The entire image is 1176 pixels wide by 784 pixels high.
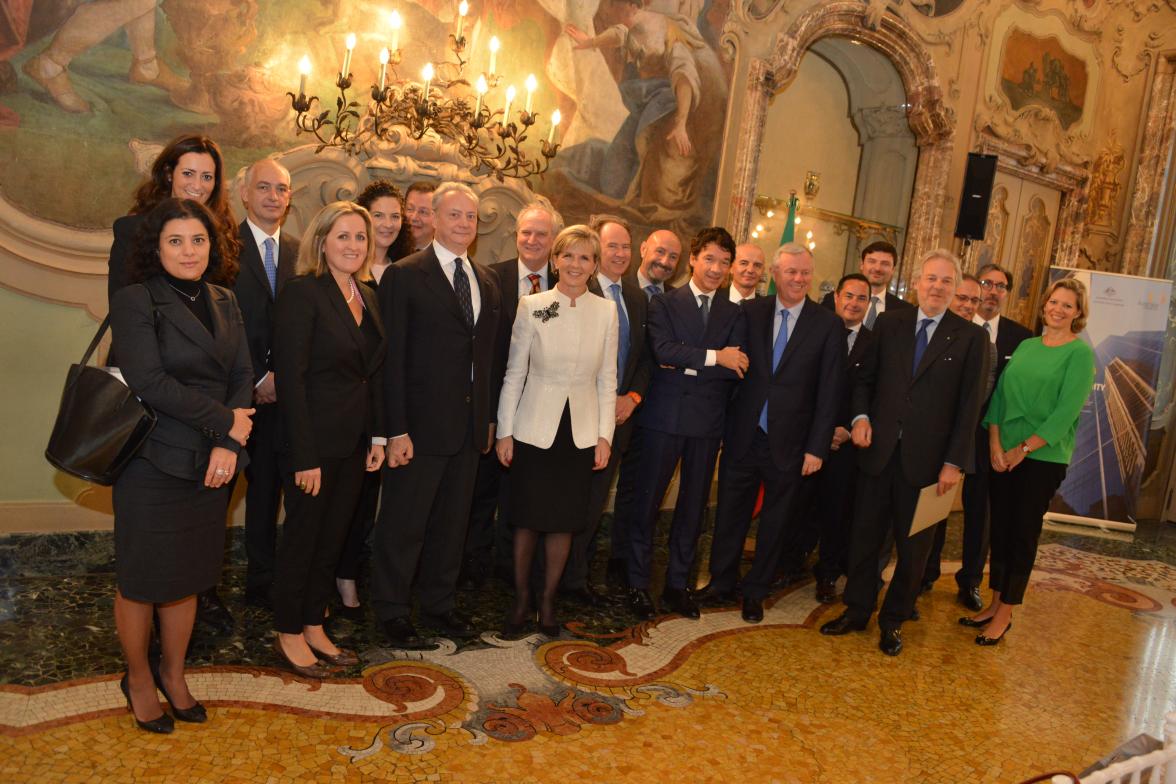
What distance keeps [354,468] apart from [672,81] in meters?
3.90

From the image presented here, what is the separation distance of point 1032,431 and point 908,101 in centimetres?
450

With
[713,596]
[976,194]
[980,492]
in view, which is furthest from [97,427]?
[976,194]

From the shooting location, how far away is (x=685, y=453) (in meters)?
4.10

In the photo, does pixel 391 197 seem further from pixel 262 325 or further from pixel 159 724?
pixel 159 724

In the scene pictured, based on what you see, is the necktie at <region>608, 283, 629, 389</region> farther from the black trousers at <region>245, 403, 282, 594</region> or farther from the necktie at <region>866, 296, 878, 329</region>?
the necktie at <region>866, 296, 878, 329</region>

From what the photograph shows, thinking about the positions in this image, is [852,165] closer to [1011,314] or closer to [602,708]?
[1011,314]

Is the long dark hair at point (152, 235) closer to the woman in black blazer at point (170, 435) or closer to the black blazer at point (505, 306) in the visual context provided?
the woman in black blazer at point (170, 435)

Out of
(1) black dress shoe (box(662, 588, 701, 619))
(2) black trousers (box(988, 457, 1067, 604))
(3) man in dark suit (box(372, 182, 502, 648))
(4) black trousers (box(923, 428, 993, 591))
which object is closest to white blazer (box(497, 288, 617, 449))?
(3) man in dark suit (box(372, 182, 502, 648))

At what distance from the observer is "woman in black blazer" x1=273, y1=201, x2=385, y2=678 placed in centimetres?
293

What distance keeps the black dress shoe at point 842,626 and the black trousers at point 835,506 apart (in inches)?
19.3

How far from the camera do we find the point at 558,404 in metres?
3.50

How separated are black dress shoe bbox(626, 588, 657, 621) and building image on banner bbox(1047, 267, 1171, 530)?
5.20m

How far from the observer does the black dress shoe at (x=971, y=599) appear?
4766mm

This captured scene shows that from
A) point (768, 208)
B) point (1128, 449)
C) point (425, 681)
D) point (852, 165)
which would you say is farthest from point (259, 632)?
point (1128, 449)
